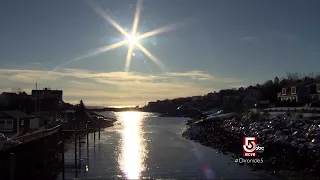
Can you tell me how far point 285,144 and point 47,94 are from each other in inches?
3644

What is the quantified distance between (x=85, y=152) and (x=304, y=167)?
32.3 metres

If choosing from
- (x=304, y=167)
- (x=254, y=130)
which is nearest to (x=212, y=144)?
(x=254, y=130)

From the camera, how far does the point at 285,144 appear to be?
144ft

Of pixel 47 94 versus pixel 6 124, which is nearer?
pixel 6 124

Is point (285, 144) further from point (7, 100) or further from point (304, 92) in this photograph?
point (7, 100)

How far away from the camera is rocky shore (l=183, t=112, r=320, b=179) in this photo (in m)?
34.2

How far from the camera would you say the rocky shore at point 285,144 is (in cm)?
3416

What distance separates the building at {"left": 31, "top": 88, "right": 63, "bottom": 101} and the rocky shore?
6245cm

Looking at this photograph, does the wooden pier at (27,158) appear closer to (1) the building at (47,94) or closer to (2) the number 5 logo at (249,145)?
(2) the number 5 logo at (249,145)

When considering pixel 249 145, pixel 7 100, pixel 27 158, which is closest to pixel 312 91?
pixel 249 145

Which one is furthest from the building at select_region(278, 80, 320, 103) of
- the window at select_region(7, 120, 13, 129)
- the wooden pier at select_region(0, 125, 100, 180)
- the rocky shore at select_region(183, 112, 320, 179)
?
the window at select_region(7, 120, 13, 129)

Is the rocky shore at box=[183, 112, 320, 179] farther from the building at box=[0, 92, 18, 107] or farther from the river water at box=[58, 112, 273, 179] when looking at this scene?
the building at box=[0, 92, 18, 107]

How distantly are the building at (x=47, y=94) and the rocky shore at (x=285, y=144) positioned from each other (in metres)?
62.5

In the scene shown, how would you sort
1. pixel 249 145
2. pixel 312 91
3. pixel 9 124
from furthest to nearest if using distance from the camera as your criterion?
pixel 312 91 → pixel 9 124 → pixel 249 145
